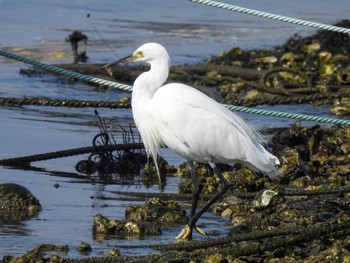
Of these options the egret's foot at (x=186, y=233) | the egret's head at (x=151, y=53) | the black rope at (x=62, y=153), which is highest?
the egret's head at (x=151, y=53)

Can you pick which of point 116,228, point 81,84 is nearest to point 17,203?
point 116,228

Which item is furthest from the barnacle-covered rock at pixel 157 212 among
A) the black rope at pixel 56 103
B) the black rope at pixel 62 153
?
the black rope at pixel 56 103

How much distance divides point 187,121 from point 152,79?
1.28 feet

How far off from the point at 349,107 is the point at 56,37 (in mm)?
6737

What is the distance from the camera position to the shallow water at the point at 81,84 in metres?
7.21

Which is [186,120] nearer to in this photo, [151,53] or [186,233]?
[151,53]

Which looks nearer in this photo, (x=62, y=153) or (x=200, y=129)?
(x=200, y=129)

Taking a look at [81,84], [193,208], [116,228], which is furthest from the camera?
[81,84]

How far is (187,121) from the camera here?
297 inches

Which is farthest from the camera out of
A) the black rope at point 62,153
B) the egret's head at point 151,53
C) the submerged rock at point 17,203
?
the black rope at point 62,153

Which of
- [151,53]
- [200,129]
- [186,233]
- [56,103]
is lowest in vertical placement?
[186,233]

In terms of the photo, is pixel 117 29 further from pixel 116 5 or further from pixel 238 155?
pixel 238 155

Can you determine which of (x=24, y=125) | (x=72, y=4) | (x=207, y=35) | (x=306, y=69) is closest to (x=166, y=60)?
(x=24, y=125)

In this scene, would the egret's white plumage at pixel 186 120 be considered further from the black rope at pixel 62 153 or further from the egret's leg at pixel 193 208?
the black rope at pixel 62 153
